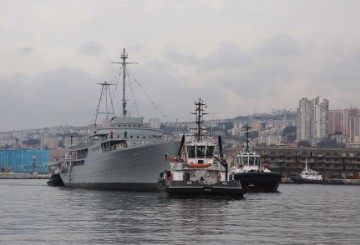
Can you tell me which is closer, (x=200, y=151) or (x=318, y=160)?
(x=200, y=151)

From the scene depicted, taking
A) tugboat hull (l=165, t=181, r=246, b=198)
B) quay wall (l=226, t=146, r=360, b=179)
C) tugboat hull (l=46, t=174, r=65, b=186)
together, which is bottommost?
tugboat hull (l=46, t=174, r=65, b=186)

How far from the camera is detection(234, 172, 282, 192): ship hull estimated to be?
81.6 meters

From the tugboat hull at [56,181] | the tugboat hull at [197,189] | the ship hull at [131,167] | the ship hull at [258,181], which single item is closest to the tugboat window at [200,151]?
the tugboat hull at [197,189]

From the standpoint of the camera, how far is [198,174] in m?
60.3

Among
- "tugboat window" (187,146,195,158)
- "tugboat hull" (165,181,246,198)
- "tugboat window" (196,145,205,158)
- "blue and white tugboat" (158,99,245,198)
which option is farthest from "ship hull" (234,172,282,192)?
"tugboat hull" (165,181,246,198)

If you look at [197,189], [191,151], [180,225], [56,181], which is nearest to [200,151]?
[191,151]

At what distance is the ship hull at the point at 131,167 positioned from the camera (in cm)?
7200

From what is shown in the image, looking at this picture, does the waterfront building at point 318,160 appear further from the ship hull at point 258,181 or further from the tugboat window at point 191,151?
the tugboat window at point 191,151

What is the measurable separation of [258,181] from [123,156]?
1613cm

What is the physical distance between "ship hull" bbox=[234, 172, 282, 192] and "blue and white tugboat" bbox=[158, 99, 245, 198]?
56.1 ft

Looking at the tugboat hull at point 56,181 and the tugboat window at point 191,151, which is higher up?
the tugboat window at point 191,151

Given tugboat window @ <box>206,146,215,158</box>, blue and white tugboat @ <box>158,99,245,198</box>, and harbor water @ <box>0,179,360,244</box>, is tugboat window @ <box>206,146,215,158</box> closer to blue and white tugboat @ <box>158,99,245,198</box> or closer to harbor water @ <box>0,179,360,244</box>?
blue and white tugboat @ <box>158,99,245,198</box>

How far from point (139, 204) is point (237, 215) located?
40.9 ft

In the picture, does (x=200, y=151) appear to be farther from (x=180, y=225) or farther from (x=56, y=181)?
(x=56, y=181)
